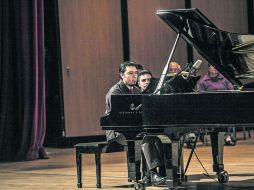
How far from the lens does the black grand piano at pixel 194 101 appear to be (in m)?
5.67

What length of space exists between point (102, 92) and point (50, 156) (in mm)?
1527

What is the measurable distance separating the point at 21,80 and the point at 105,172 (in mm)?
2616

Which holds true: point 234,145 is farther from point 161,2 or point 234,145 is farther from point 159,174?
point 159,174

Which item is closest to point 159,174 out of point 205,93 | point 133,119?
point 133,119

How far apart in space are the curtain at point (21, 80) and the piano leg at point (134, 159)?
12.7 ft

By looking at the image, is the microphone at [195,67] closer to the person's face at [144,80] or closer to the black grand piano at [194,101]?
the black grand piano at [194,101]

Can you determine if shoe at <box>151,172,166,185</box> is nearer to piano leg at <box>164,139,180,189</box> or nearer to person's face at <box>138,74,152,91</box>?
piano leg at <box>164,139,180,189</box>

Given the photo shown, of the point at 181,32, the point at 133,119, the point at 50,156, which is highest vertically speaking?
the point at 181,32

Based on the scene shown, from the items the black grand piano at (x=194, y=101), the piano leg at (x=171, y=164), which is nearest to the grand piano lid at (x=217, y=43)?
the black grand piano at (x=194, y=101)

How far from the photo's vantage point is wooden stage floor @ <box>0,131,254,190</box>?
7.05m

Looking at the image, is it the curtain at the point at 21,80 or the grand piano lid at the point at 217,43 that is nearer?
the grand piano lid at the point at 217,43

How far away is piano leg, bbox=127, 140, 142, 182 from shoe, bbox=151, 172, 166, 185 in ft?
0.82

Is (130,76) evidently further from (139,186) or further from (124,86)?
(139,186)

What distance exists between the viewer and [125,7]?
11.9 m
